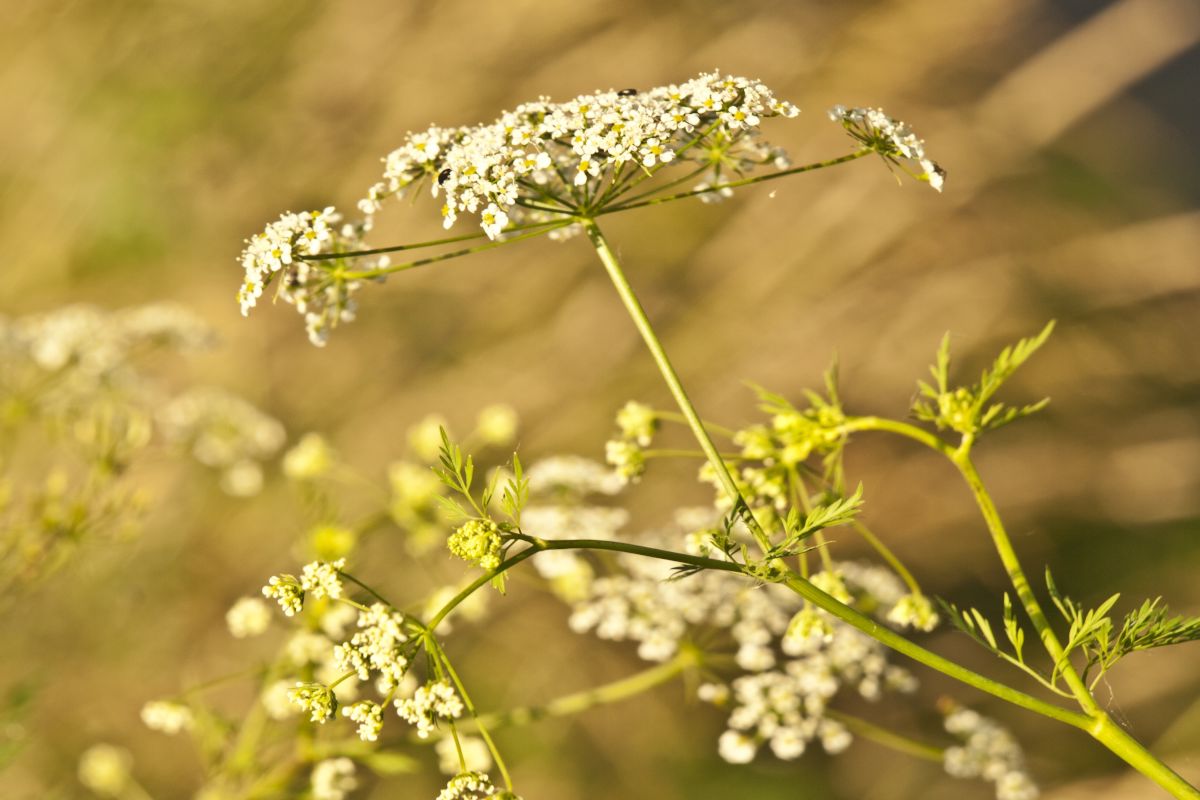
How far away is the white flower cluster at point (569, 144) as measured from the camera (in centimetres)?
131

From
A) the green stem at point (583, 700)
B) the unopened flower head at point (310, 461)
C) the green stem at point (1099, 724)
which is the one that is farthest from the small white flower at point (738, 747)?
the unopened flower head at point (310, 461)

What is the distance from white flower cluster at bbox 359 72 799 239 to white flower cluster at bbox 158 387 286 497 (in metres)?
1.57

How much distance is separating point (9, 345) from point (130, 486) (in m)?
1.90

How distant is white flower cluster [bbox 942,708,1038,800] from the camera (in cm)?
213

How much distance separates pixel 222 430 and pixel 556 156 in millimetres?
1780

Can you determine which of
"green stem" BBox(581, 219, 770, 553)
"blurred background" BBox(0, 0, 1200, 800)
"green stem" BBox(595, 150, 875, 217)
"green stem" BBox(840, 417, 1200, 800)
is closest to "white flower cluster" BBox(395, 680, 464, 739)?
"green stem" BBox(581, 219, 770, 553)

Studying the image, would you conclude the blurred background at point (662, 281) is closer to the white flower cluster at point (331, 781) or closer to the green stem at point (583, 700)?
the green stem at point (583, 700)

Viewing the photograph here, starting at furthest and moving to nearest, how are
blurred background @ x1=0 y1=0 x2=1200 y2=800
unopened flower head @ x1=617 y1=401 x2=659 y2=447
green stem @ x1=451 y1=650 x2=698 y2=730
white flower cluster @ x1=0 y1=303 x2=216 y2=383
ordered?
blurred background @ x1=0 y1=0 x2=1200 y2=800 < white flower cluster @ x1=0 y1=303 x2=216 y2=383 < green stem @ x1=451 y1=650 x2=698 y2=730 < unopened flower head @ x1=617 y1=401 x2=659 y2=447

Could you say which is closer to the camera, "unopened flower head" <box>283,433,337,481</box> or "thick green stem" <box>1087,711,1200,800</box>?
"thick green stem" <box>1087,711,1200,800</box>

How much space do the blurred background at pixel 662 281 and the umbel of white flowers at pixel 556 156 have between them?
2976 mm

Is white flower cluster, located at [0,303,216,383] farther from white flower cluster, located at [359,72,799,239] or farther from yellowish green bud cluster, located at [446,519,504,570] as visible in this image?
yellowish green bud cluster, located at [446,519,504,570]

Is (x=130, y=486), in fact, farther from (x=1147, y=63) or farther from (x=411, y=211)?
(x=1147, y=63)

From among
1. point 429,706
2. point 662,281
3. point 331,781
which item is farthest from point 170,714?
point 662,281

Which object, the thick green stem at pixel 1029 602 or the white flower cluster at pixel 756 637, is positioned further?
the white flower cluster at pixel 756 637
